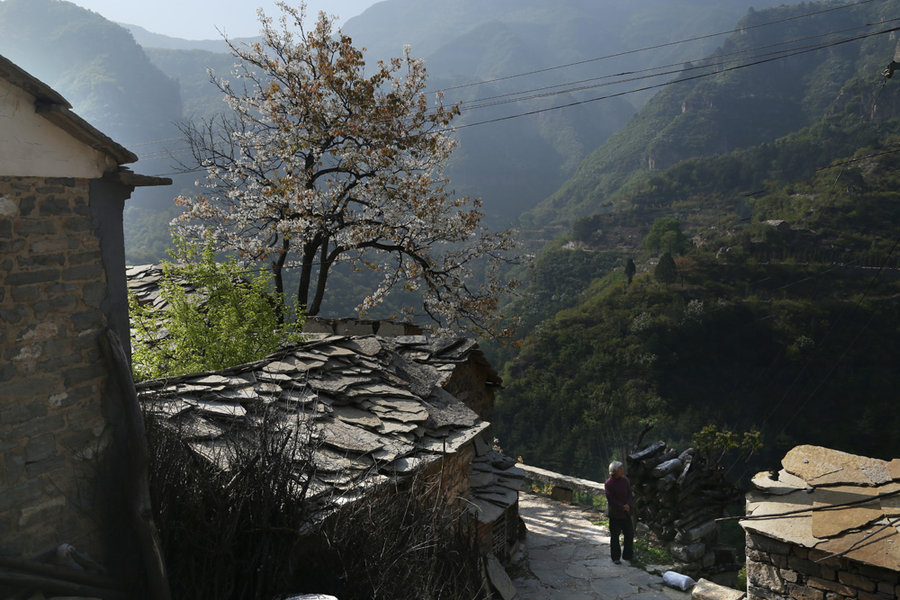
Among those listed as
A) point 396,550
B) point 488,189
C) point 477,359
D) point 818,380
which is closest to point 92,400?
point 396,550

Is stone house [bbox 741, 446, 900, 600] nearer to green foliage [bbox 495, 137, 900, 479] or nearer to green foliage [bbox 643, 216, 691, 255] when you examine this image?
green foliage [bbox 495, 137, 900, 479]

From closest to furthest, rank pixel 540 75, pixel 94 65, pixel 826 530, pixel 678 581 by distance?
pixel 826 530
pixel 678 581
pixel 94 65
pixel 540 75

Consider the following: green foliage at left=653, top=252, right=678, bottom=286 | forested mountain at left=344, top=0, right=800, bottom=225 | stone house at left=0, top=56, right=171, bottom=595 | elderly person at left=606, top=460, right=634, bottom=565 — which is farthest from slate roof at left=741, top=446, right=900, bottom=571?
forested mountain at left=344, top=0, right=800, bottom=225

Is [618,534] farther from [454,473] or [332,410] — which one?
[332,410]

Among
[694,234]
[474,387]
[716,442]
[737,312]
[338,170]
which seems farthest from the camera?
[694,234]

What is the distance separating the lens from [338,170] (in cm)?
1138

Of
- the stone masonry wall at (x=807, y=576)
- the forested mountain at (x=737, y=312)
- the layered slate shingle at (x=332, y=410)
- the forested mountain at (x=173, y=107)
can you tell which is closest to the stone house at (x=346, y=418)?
the layered slate shingle at (x=332, y=410)

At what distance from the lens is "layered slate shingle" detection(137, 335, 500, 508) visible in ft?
14.3

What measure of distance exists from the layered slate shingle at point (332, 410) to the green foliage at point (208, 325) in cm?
140

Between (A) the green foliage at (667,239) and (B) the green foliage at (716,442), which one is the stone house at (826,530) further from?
(A) the green foliage at (667,239)

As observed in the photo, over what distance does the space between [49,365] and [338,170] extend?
8529mm

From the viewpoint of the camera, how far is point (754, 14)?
276ft

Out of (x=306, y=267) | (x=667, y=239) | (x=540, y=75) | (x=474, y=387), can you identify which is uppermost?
(x=540, y=75)

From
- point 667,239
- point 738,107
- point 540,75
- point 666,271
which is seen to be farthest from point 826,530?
point 540,75
